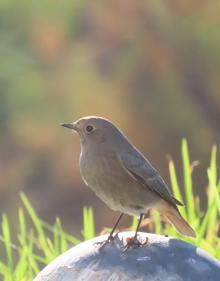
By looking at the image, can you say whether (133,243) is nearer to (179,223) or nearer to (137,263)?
(137,263)

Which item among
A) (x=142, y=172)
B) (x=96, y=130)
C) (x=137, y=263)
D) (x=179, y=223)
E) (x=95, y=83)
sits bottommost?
(x=95, y=83)

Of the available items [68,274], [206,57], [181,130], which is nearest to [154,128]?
[181,130]

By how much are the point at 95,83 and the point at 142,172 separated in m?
6.91

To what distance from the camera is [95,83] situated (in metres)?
11.3

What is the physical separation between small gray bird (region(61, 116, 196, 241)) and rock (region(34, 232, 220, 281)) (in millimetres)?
211

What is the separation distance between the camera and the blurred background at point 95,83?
35.1 feet

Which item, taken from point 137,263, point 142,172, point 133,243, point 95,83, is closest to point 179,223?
point 142,172

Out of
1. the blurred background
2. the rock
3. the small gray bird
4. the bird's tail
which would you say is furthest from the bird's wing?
the blurred background

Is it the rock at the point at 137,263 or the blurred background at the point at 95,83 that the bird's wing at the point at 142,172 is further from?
the blurred background at the point at 95,83

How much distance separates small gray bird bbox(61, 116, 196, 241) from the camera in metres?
4.34

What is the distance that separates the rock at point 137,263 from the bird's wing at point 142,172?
285 millimetres

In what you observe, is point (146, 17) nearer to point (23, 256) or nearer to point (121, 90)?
point (121, 90)

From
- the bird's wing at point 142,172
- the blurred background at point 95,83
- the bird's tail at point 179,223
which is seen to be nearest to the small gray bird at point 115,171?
the bird's wing at point 142,172

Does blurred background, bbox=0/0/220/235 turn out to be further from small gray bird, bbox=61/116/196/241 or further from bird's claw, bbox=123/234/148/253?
bird's claw, bbox=123/234/148/253
